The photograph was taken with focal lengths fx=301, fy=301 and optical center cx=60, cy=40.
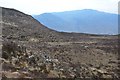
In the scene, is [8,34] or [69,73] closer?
[69,73]

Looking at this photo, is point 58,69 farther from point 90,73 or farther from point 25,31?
point 25,31

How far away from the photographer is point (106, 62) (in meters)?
16.8

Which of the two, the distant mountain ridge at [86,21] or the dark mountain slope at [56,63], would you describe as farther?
the distant mountain ridge at [86,21]

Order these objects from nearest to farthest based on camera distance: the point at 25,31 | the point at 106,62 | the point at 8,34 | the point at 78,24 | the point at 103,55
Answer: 1. the point at 106,62
2. the point at 103,55
3. the point at 8,34
4. the point at 25,31
5. the point at 78,24

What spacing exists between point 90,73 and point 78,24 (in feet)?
195

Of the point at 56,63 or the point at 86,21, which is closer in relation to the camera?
the point at 56,63

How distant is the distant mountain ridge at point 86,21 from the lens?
68.6m

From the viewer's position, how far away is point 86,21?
74562 mm

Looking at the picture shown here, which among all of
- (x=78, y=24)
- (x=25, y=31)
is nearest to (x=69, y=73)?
(x=25, y=31)

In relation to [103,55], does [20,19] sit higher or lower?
higher

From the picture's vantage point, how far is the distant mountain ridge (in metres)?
68.6

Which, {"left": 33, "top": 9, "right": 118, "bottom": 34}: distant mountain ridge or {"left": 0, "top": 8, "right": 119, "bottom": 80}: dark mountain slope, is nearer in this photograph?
{"left": 0, "top": 8, "right": 119, "bottom": 80}: dark mountain slope

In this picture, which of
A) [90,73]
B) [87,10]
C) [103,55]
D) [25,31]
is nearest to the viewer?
[90,73]

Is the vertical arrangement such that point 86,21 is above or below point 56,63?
above
